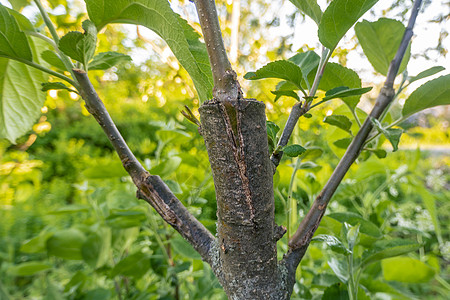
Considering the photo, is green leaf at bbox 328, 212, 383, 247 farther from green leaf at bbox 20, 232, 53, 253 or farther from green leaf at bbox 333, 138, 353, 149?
green leaf at bbox 20, 232, 53, 253

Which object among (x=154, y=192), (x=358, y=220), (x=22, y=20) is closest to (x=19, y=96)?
(x=22, y=20)

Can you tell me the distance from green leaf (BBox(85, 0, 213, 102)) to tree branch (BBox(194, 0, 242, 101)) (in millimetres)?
29

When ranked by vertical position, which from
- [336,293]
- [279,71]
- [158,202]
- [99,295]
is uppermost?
[279,71]

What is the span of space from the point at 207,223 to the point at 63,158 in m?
2.60

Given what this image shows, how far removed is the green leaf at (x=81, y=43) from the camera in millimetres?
234

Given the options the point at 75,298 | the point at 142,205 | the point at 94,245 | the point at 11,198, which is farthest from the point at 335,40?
the point at 11,198

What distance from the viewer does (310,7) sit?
10.9 inches

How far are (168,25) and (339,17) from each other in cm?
13

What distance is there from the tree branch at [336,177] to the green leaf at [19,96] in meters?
0.33

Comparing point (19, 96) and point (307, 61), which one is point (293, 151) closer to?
point (307, 61)

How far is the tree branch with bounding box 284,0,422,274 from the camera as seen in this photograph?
0.28 m

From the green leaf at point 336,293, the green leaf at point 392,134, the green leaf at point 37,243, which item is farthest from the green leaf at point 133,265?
the green leaf at point 392,134

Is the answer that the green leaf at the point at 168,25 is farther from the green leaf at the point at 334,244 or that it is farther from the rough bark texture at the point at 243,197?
the green leaf at the point at 334,244

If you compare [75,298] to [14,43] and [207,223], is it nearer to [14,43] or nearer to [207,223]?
[207,223]
